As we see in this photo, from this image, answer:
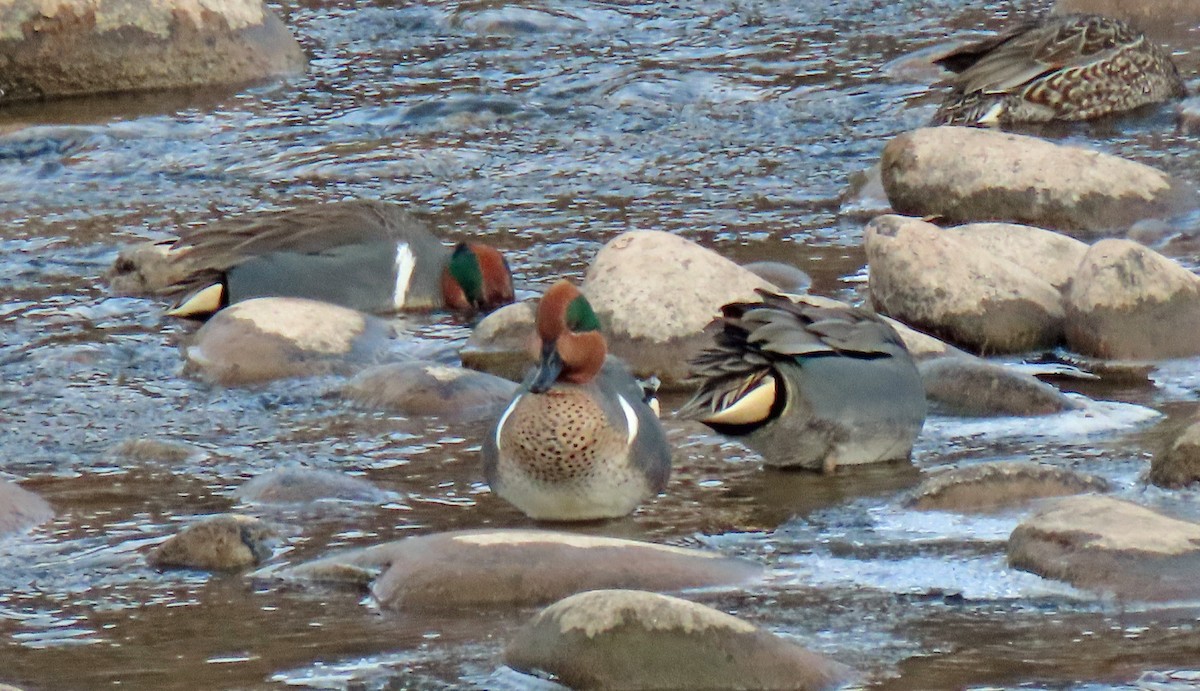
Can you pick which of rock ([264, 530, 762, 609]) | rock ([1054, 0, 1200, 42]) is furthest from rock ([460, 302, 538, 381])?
rock ([1054, 0, 1200, 42])

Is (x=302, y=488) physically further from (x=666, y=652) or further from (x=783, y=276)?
(x=783, y=276)

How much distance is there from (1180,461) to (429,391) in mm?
2551

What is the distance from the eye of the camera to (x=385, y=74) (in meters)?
13.9

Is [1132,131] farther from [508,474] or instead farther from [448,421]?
[508,474]

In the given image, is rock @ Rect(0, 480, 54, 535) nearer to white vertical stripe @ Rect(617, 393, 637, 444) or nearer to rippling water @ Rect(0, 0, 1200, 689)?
rippling water @ Rect(0, 0, 1200, 689)

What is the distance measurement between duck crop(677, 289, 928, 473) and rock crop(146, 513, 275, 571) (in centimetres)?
161

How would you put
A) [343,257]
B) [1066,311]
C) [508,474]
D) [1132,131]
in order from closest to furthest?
[508,474], [1066,311], [343,257], [1132,131]

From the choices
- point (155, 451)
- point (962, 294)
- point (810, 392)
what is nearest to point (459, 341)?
point (962, 294)

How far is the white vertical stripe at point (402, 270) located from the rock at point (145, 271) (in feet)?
2.94

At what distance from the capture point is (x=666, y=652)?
4344mm

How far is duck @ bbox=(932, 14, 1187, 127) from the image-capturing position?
39.1 ft

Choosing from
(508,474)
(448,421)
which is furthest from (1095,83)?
(508,474)

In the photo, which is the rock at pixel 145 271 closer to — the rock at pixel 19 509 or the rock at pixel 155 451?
the rock at pixel 155 451

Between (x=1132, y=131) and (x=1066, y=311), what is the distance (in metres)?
4.25
